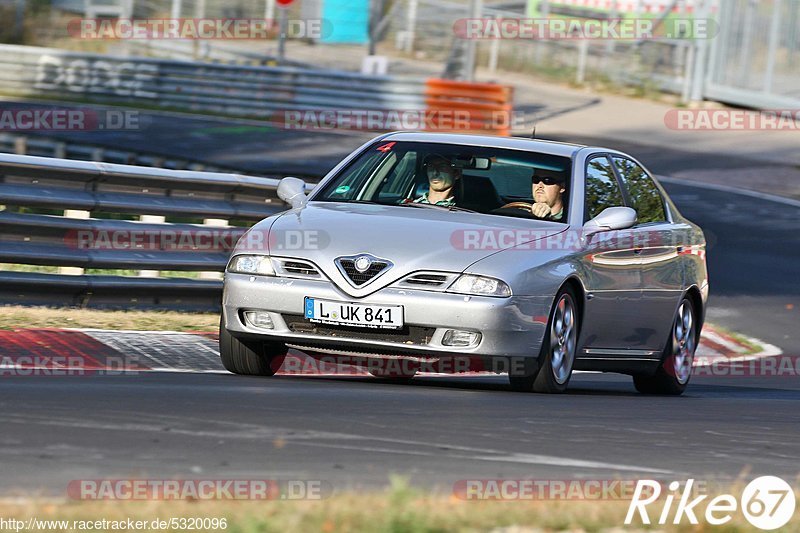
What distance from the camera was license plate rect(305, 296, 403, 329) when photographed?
8.12m

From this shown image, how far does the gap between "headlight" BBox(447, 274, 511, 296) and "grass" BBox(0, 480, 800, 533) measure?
10.3 ft

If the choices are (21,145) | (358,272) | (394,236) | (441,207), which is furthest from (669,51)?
(358,272)

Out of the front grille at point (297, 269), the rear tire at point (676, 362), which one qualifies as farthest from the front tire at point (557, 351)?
the rear tire at point (676, 362)

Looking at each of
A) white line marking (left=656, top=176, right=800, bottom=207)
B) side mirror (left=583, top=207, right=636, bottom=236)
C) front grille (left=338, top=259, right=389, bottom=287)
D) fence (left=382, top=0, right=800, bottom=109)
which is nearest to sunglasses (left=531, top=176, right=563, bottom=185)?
side mirror (left=583, top=207, right=636, bottom=236)

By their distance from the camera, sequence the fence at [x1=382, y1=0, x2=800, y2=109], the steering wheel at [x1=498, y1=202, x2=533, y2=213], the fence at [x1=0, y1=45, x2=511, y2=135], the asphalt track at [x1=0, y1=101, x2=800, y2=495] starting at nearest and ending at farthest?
the asphalt track at [x1=0, y1=101, x2=800, y2=495] < the steering wheel at [x1=498, y1=202, x2=533, y2=213] < the fence at [x1=0, y1=45, x2=511, y2=135] < the fence at [x1=382, y1=0, x2=800, y2=109]

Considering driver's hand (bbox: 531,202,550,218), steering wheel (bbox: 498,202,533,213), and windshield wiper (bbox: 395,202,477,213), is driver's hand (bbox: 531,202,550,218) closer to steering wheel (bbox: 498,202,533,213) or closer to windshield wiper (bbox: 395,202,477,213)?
steering wheel (bbox: 498,202,533,213)

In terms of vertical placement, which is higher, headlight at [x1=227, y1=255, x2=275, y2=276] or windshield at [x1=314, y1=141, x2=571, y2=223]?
windshield at [x1=314, y1=141, x2=571, y2=223]

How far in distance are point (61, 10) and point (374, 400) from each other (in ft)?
139

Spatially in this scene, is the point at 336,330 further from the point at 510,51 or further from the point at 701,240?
the point at 510,51

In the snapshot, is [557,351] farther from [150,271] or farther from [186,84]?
[186,84]

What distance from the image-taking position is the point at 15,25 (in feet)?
146

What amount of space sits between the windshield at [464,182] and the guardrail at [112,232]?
98.7 inches

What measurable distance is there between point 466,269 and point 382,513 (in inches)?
142

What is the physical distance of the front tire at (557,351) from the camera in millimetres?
8539
